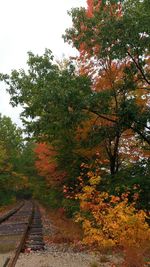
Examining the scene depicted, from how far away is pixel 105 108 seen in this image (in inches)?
714

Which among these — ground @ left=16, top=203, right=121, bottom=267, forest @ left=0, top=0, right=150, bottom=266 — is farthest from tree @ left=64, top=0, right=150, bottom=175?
ground @ left=16, top=203, right=121, bottom=267

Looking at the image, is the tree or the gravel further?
the tree

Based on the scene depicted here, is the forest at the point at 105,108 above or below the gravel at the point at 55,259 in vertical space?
above

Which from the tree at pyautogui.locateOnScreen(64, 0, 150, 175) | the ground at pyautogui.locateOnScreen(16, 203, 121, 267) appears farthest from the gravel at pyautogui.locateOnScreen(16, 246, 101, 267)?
the tree at pyautogui.locateOnScreen(64, 0, 150, 175)

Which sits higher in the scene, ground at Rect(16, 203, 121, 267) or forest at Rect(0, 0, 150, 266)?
forest at Rect(0, 0, 150, 266)

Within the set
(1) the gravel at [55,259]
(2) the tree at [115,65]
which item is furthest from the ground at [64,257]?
(2) the tree at [115,65]

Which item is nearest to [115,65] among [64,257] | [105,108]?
[105,108]

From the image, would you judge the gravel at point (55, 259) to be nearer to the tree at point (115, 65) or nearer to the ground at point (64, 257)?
the ground at point (64, 257)

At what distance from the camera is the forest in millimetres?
12852

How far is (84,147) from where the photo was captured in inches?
894

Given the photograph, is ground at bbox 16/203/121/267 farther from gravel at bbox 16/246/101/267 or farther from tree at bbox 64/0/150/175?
tree at bbox 64/0/150/175

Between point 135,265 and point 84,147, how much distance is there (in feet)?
39.2

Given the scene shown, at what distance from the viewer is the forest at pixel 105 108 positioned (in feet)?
42.2

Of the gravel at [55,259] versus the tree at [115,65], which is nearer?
the gravel at [55,259]
